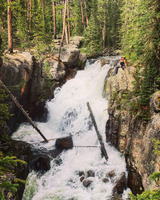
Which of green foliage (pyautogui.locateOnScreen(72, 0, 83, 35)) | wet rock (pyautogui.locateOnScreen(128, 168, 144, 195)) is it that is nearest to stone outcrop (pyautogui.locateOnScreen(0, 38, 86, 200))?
wet rock (pyautogui.locateOnScreen(128, 168, 144, 195))

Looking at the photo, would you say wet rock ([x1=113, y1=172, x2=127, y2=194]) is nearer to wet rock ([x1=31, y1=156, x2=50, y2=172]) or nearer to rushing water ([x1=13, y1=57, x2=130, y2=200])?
rushing water ([x1=13, y1=57, x2=130, y2=200])

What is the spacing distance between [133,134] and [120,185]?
3204mm

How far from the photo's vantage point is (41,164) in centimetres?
1112

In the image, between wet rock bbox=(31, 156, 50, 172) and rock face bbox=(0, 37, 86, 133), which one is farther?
rock face bbox=(0, 37, 86, 133)

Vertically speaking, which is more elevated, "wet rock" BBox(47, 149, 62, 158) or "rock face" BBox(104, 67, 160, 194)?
"rock face" BBox(104, 67, 160, 194)

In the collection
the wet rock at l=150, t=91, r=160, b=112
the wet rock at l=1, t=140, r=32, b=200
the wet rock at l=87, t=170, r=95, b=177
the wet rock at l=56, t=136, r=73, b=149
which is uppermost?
the wet rock at l=150, t=91, r=160, b=112

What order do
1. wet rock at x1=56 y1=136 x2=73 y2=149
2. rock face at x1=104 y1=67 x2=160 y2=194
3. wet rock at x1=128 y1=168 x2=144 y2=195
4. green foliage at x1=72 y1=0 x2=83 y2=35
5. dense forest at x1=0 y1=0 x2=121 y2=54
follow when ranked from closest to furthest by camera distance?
rock face at x1=104 y1=67 x2=160 y2=194 < wet rock at x1=128 y1=168 x2=144 y2=195 < wet rock at x1=56 y1=136 x2=73 y2=149 < dense forest at x1=0 y1=0 x2=121 y2=54 < green foliage at x1=72 y1=0 x2=83 y2=35

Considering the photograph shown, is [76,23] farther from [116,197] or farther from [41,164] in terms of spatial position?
[116,197]

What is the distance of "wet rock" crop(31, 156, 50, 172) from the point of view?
434 inches

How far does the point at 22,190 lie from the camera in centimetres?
899

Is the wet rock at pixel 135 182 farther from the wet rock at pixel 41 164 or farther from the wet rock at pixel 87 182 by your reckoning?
the wet rock at pixel 41 164

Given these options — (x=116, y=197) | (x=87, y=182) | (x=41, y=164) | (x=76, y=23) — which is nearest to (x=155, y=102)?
(x=116, y=197)

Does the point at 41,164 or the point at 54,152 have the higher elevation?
the point at 41,164

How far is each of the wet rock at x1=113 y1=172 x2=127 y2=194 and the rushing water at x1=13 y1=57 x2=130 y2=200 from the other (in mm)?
333
